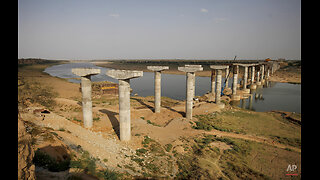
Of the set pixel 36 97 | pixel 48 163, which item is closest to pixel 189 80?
pixel 48 163

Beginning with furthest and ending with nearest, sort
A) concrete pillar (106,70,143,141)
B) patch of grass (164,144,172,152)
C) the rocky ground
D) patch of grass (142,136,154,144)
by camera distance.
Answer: patch of grass (142,136,154,144)
patch of grass (164,144,172,152)
concrete pillar (106,70,143,141)
the rocky ground

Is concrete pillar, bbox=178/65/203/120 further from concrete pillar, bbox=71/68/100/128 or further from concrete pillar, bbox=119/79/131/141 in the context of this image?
concrete pillar, bbox=71/68/100/128

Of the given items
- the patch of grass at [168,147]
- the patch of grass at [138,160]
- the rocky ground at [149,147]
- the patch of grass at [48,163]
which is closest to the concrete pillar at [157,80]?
the rocky ground at [149,147]

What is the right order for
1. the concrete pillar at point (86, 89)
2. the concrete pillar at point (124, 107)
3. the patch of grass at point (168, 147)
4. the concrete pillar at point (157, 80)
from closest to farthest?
the concrete pillar at point (124, 107), the patch of grass at point (168, 147), the concrete pillar at point (86, 89), the concrete pillar at point (157, 80)

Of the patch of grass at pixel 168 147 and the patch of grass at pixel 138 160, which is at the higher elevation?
the patch of grass at pixel 138 160

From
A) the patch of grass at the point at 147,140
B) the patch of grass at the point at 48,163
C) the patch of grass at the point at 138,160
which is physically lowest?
the patch of grass at the point at 138,160

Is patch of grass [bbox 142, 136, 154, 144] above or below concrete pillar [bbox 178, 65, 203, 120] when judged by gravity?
below

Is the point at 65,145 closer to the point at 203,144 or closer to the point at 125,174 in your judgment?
the point at 125,174

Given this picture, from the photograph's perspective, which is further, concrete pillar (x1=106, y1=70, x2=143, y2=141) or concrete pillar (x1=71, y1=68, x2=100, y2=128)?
concrete pillar (x1=71, y1=68, x2=100, y2=128)

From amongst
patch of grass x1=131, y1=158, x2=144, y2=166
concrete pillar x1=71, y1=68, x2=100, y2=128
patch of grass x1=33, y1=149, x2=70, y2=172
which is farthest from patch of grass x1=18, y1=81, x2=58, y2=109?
patch of grass x1=131, y1=158, x2=144, y2=166

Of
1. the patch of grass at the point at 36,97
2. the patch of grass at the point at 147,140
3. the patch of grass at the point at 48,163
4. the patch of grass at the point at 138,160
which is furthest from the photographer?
the patch of grass at the point at 36,97

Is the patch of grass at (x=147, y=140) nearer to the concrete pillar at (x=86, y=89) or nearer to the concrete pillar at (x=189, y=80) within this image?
the concrete pillar at (x=86, y=89)

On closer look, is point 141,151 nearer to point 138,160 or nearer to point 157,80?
point 138,160

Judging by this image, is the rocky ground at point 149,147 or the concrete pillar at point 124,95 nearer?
the rocky ground at point 149,147
